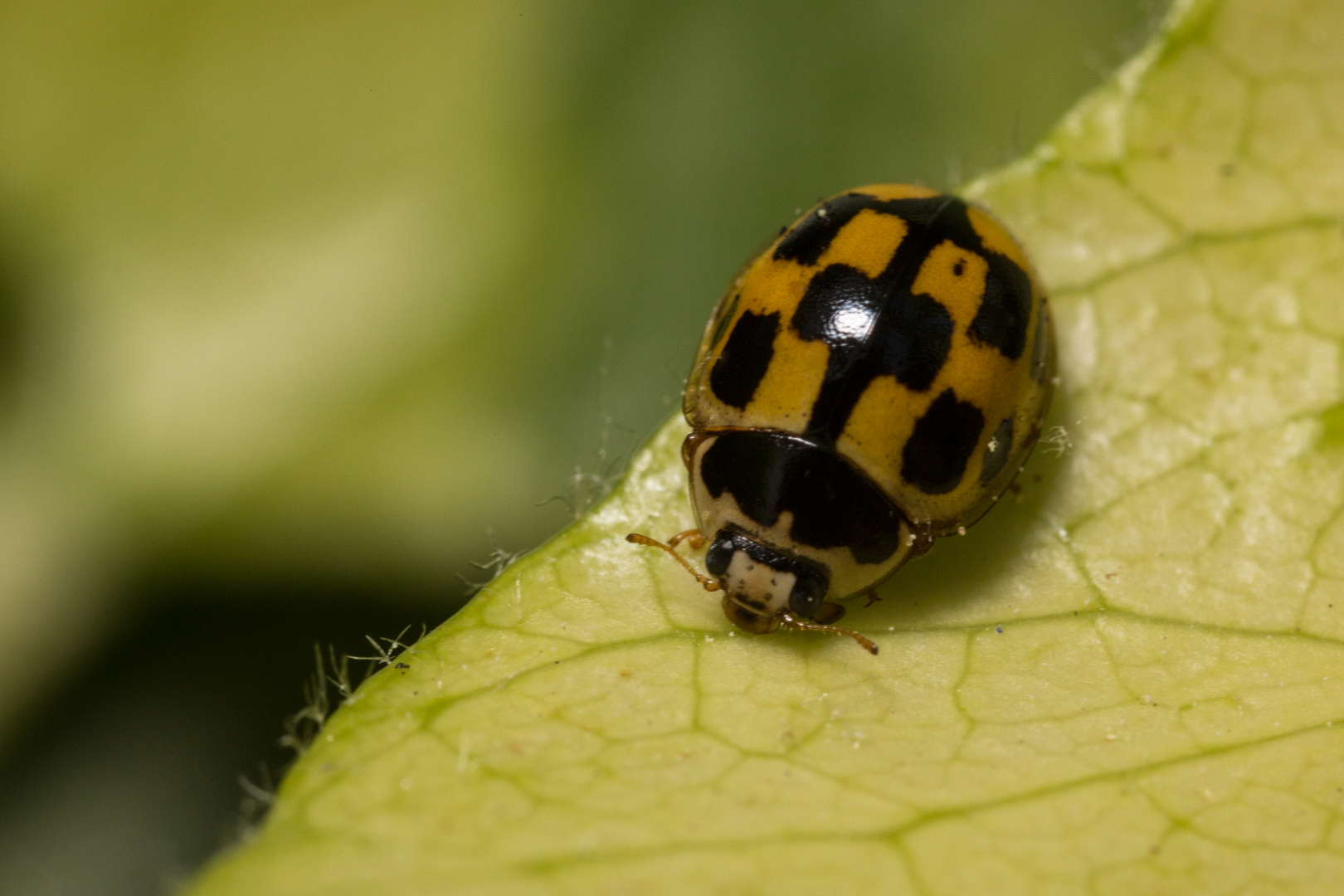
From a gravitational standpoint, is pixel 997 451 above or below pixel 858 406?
below

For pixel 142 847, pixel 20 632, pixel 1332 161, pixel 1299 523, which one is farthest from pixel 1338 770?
pixel 20 632

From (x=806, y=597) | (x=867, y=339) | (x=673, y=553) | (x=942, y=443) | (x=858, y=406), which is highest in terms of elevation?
(x=867, y=339)

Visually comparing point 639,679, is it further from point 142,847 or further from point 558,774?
point 142,847

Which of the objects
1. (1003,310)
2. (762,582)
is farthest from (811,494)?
(1003,310)

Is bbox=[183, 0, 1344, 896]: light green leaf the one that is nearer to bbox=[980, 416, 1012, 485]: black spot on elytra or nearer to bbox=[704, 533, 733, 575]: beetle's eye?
bbox=[704, 533, 733, 575]: beetle's eye

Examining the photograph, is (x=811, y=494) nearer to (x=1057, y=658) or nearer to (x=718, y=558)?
(x=718, y=558)
